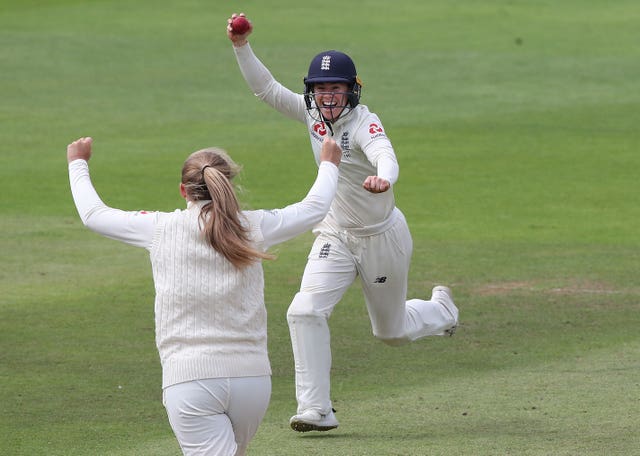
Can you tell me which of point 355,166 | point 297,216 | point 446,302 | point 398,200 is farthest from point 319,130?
point 398,200

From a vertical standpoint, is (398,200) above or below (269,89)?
below

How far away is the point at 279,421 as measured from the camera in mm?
8477

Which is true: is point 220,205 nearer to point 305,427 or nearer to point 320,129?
point 305,427

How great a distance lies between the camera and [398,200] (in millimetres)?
17375

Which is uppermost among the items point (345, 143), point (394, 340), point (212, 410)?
point (345, 143)

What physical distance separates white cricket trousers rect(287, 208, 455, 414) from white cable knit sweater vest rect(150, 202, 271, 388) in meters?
2.32

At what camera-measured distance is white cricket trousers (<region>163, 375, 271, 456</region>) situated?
5613mm

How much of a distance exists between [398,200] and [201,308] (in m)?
11.8

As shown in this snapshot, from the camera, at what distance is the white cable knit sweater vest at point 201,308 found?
567cm

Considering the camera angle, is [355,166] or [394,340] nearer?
[355,166]

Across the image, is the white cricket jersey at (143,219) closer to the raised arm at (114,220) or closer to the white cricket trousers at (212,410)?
the raised arm at (114,220)

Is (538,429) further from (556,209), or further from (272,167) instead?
(272,167)

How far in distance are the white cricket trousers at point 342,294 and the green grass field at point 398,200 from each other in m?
0.36

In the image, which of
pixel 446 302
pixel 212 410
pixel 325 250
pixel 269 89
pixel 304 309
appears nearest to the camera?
pixel 212 410
